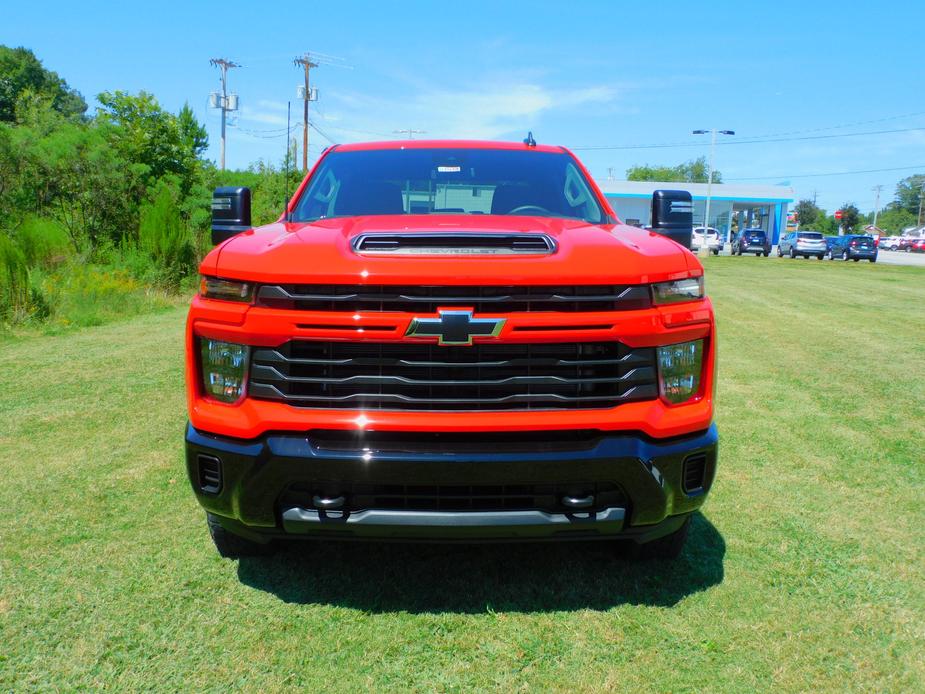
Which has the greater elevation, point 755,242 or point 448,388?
point 755,242

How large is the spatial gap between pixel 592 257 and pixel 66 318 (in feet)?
32.7

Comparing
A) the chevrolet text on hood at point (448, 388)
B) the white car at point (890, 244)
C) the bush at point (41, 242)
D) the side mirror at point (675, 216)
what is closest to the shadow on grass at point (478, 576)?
the chevrolet text on hood at point (448, 388)

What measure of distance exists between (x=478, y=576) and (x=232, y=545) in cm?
107

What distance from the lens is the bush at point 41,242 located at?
11.4m

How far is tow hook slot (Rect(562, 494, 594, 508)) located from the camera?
2609mm

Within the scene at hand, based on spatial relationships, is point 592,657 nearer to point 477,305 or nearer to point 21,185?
point 477,305

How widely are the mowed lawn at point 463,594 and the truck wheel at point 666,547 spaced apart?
0.23 feet

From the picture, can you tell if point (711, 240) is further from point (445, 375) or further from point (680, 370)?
point (445, 375)

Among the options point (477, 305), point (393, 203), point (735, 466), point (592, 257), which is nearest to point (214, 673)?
point (477, 305)

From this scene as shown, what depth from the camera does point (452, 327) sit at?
2.50m

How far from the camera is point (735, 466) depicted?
4695mm

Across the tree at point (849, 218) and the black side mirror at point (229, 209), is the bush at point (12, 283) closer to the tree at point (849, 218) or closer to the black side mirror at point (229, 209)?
the black side mirror at point (229, 209)

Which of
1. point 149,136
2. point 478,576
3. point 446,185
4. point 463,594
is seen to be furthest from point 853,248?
point 463,594

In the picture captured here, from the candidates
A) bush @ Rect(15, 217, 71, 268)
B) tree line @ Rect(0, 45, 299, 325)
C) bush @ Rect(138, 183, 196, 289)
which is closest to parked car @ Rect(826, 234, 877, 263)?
tree line @ Rect(0, 45, 299, 325)
